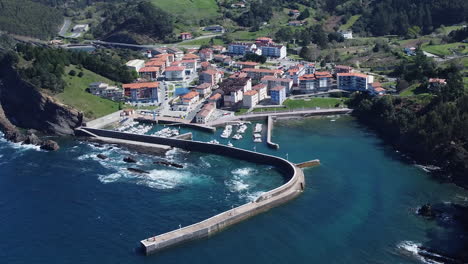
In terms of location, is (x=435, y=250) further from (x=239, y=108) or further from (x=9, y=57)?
(x=9, y=57)

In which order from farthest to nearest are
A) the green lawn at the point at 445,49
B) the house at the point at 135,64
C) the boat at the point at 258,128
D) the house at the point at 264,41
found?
the house at the point at 264,41 → the house at the point at 135,64 → the green lawn at the point at 445,49 → the boat at the point at 258,128

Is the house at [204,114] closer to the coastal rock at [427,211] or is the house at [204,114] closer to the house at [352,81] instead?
the house at [352,81]

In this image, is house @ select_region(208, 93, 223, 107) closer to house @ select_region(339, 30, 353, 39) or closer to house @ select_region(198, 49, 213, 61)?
house @ select_region(198, 49, 213, 61)

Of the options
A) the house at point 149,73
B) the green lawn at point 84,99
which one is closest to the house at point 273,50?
the house at point 149,73

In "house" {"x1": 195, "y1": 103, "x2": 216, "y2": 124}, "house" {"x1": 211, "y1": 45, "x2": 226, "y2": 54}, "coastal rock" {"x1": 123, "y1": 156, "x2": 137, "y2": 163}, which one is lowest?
"coastal rock" {"x1": 123, "y1": 156, "x2": 137, "y2": 163}

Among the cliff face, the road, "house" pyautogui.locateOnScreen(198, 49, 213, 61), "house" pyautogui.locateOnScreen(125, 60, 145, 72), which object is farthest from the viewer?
the road

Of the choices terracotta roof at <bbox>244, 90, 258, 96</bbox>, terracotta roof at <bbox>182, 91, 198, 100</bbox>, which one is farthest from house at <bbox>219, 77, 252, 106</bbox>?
terracotta roof at <bbox>182, 91, 198, 100</bbox>
